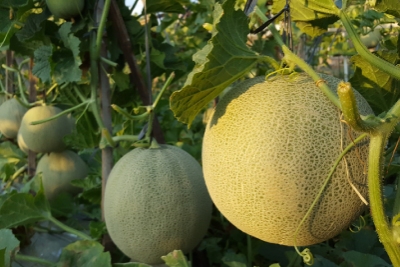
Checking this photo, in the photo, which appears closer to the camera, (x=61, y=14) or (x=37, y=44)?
(x=61, y=14)

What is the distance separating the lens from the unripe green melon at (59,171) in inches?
94.2

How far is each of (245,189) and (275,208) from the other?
0.07 m

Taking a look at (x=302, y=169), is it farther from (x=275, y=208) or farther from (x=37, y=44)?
(x=37, y=44)

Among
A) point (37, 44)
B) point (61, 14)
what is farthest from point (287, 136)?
point (37, 44)

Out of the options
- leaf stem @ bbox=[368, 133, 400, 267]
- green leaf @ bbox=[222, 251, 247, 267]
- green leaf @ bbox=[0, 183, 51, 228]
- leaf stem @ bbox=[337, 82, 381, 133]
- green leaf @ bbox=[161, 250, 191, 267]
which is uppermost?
leaf stem @ bbox=[337, 82, 381, 133]


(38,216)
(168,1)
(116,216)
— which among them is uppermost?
(168,1)

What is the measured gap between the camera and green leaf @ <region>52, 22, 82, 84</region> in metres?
1.62

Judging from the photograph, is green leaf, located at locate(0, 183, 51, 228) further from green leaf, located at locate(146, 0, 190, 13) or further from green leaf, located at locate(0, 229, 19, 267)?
green leaf, located at locate(146, 0, 190, 13)

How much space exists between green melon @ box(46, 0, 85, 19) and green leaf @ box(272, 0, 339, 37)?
799 mm

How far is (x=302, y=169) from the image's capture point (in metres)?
0.91

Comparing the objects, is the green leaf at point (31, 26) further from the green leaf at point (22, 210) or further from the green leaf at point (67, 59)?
the green leaf at point (22, 210)

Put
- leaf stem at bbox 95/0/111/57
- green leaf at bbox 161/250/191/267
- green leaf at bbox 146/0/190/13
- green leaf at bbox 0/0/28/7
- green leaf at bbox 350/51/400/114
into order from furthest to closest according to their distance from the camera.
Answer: green leaf at bbox 146/0/190/13 < green leaf at bbox 0/0/28/7 < leaf stem at bbox 95/0/111/57 < green leaf at bbox 161/250/191/267 < green leaf at bbox 350/51/400/114

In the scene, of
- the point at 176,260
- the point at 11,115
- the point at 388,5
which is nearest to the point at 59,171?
the point at 11,115

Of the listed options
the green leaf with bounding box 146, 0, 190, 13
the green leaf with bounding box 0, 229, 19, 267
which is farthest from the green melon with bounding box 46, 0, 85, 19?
the green leaf with bounding box 0, 229, 19, 267
